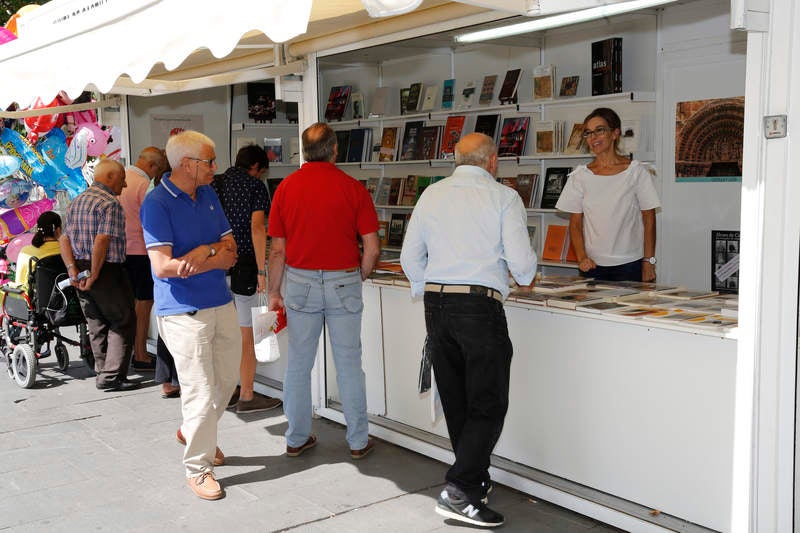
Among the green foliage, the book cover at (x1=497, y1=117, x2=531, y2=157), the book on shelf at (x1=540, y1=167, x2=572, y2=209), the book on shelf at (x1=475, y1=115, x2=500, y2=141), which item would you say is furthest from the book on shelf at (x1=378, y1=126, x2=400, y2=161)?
the green foliage

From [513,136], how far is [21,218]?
5669mm

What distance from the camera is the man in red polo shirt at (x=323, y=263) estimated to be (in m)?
4.27

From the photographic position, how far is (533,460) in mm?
4035

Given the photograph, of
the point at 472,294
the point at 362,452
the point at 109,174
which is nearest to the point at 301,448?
the point at 362,452

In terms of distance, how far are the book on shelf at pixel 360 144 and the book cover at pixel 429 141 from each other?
78 centimetres

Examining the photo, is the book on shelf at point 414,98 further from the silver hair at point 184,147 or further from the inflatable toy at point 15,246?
the inflatable toy at point 15,246

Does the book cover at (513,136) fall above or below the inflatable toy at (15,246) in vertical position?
above

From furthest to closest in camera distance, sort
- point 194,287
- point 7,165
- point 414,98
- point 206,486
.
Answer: point 7,165 < point 414,98 < point 206,486 < point 194,287

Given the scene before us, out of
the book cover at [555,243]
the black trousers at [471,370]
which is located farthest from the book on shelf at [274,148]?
the black trousers at [471,370]

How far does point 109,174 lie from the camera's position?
6141 mm

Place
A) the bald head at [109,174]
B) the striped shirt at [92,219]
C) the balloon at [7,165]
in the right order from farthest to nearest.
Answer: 1. the balloon at [7,165]
2. the bald head at [109,174]
3. the striped shirt at [92,219]

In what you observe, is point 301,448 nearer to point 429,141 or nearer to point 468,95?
point 429,141

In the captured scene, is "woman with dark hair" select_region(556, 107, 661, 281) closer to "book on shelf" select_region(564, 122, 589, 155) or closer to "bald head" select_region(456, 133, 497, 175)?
"bald head" select_region(456, 133, 497, 175)

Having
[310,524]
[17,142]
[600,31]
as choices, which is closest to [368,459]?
[310,524]
